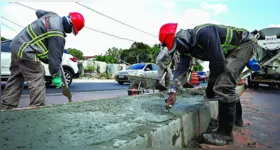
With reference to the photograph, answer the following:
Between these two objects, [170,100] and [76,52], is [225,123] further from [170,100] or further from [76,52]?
[76,52]

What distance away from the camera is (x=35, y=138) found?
151 cm

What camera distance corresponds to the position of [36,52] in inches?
118

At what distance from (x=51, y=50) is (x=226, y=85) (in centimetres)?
236

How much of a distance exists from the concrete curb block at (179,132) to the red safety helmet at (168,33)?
0.91 meters

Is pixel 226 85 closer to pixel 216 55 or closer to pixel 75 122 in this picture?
pixel 216 55

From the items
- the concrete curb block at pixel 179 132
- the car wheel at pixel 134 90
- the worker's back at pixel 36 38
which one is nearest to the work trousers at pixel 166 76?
the car wheel at pixel 134 90

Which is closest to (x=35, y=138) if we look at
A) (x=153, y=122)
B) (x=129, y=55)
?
(x=153, y=122)

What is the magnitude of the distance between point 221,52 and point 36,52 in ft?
8.23

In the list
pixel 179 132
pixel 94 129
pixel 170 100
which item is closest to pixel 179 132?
pixel 179 132

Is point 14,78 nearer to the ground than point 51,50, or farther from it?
nearer to the ground

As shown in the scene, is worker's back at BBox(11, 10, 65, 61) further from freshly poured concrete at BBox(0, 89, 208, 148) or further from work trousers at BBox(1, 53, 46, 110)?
freshly poured concrete at BBox(0, 89, 208, 148)

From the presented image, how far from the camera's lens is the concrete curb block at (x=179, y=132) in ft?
5.04

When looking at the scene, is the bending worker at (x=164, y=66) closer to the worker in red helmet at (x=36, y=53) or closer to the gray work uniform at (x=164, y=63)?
the gray work uniform at (x=164, y=63)

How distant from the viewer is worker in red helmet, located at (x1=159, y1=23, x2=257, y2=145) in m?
2.40
